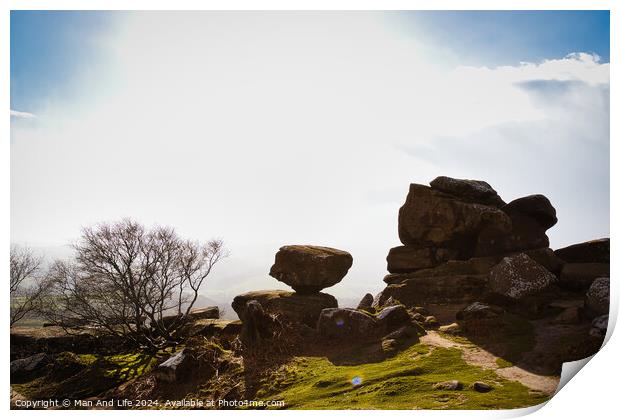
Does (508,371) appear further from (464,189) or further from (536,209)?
(536,209)

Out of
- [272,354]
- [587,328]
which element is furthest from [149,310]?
[587,328]

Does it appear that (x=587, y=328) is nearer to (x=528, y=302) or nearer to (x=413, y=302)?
(x=528, y=302)

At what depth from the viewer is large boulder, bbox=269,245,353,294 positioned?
2145 centimetres

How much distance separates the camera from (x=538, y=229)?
2397 cm

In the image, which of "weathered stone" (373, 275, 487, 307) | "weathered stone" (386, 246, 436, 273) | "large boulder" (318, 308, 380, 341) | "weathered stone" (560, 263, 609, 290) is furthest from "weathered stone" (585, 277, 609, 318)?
"weathered stone" (386, 246, 436, 273)

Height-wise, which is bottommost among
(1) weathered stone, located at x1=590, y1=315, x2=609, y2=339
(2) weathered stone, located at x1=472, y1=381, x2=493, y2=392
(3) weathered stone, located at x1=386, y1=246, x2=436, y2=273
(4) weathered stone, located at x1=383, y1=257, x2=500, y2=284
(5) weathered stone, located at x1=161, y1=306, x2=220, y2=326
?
(2) weathered stone, located at x1=472, y1=381, x2=493, y2=392

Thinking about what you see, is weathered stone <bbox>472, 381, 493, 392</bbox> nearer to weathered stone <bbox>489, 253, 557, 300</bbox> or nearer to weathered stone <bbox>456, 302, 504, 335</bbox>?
weathered stone <bbox>456, 302, 504, 335</bbox>

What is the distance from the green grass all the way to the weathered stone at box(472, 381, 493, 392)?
126mm

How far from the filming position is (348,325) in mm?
16516

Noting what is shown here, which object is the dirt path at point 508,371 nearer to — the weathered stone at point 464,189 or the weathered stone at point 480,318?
the weathered stone at point 480,318

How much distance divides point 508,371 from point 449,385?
191 centimetres

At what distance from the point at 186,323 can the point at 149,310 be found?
1.86 meters

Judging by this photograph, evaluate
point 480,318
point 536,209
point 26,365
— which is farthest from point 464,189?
point 26,365

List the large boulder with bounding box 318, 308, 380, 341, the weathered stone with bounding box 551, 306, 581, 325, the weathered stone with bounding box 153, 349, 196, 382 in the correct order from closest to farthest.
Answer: the weathered stone with bounding box 153, 349, 196, 382, the weathered stone with bounding box 551, 306, 581, 325, the large boulder with bounding box 318, 308, 380, 341
